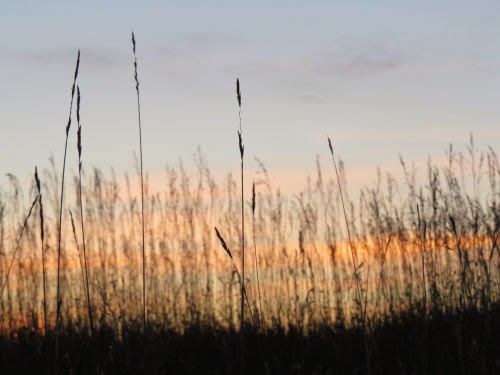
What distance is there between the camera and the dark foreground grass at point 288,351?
321 centimetres

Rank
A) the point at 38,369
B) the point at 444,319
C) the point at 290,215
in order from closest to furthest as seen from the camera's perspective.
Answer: the point at 38,369 → the point at 444,319 → the point at 290,215

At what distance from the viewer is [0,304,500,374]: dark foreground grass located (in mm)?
3205

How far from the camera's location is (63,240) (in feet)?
17.8

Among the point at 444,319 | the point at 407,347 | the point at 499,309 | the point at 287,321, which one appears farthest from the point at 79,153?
the point at 499,309

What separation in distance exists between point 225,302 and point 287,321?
639mm

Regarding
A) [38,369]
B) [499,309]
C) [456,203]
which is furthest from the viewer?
[456,203]

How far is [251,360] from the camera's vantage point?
3729mm

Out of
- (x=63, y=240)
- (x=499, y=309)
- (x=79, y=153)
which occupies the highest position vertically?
(x=63, y=240)

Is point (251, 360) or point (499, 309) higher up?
point (499, 309)

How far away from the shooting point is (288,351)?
3.95 metres

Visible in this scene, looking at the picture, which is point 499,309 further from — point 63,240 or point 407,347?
point 63,240

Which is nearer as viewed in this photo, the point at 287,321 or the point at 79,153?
the point at 79,153

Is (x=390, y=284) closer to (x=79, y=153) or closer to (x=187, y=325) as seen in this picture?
(x=187, y=325)

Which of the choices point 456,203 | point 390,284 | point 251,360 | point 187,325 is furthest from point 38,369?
point 456,203
